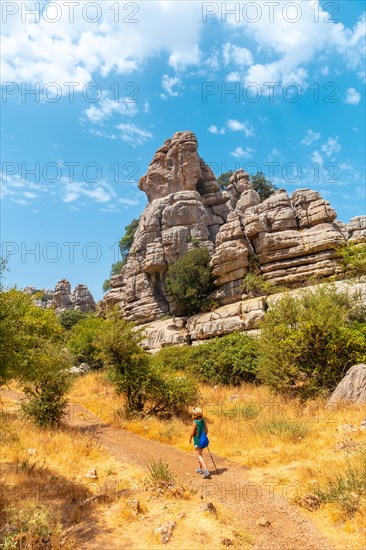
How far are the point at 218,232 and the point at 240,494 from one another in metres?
34.3

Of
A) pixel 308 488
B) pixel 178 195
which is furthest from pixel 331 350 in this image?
pixel 178 195

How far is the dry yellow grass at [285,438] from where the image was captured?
706 cm

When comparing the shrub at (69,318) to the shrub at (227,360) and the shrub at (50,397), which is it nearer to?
the shrub at (227,360)

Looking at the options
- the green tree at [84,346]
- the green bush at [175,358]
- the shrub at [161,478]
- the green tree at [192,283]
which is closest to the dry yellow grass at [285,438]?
the shrub at [161,478]

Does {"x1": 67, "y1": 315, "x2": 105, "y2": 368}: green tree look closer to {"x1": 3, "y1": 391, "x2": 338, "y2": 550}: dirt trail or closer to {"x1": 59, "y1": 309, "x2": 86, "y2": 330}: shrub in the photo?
{"x1": 59, "y1": 309, "x2": 86, "y2": 330}: shrub

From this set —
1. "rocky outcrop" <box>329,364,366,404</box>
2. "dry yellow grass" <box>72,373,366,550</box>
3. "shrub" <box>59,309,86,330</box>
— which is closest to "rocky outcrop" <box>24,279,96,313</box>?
"shrub" <box>59,309,86,330</box>

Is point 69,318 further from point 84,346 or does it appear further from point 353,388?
point 353,388

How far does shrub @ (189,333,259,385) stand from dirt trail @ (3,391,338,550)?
946 cm

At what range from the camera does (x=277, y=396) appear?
667 inches

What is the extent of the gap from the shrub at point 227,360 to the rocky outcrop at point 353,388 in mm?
5958

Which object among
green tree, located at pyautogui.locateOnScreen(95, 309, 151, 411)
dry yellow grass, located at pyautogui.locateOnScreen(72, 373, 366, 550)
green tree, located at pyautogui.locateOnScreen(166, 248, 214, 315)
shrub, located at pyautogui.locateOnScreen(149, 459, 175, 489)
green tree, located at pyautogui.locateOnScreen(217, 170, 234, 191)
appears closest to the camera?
dry yellow grass, located at pyautogui.locateOnScreen(72, 373, 366, 550)

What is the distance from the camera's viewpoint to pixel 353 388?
47.6 feet

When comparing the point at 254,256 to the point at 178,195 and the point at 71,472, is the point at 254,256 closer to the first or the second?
the point at 178,195

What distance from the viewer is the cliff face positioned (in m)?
32.4
